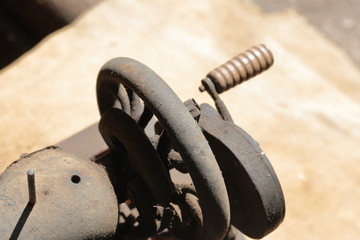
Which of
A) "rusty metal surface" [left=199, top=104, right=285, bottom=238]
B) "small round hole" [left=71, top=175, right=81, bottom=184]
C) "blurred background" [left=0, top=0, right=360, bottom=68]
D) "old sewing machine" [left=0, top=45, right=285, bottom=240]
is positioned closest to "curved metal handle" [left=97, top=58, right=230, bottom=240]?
"old sewing machine" [left=0, top=45, right=285, bottom=240]

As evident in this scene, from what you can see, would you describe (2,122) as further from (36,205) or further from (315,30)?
(315,30)

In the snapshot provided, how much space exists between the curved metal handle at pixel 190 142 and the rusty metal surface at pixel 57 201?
21cm

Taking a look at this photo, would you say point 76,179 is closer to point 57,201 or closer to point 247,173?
point 57,201

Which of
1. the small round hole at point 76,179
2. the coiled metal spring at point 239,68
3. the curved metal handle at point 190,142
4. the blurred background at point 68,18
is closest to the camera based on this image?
the curved metal handle at point 190,142

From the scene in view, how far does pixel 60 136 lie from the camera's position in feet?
5.88

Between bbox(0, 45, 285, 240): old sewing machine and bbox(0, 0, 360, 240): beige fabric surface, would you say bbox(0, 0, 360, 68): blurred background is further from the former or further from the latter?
bbox(0, 45, 285, 240): old sewing machine

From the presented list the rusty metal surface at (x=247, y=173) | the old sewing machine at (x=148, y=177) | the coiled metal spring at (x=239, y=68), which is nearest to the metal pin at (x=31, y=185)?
the old sewing machine at (x=148, y=177)

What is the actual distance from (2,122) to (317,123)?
1.04 meters

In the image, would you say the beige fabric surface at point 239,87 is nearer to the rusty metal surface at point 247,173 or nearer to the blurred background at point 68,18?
the blurred background at point 68,18

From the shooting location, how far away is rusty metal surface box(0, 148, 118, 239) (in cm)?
106

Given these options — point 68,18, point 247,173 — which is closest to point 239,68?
point 247,173

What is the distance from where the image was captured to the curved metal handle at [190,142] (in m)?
1.01

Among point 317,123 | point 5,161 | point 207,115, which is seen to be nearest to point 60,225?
point 207,115

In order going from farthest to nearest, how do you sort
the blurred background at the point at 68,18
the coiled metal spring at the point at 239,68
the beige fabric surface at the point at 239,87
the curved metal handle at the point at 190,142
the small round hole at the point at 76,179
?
1. the blurred background at the point at 68,18
2. the beige fabric surface at the point at 239,87
3. the coiled metal spring at the point at 239,68
4. the small round hole at the point at 76,179
5. the curved metal handle at the point at 190,142
